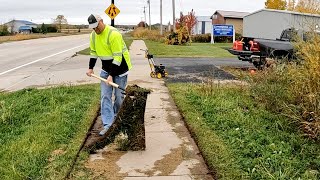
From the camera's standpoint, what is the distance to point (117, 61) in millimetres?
5930

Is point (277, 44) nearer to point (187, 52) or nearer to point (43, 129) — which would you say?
point (43, 129)

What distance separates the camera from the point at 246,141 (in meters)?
5.70

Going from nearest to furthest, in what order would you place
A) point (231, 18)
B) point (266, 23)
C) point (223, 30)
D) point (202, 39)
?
point (266, 23), point (223, 30), point (202, 39), point (231, 18)

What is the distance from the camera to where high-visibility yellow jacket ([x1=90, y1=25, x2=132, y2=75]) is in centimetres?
596

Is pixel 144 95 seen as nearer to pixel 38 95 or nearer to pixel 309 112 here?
pixel 309 112

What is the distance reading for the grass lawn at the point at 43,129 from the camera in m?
4.94

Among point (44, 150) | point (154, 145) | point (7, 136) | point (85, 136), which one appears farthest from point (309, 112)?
point (7, 136)

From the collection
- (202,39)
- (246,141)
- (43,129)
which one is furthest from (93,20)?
(202,39)

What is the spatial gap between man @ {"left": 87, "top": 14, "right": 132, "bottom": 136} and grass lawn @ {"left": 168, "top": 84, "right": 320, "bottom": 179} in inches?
53.7

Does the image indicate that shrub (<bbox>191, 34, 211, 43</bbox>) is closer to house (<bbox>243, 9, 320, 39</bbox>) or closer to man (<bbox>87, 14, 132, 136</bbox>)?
house (<bbox>243, 9, 320, 39</bbox>)

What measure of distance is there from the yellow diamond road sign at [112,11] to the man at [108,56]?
16476mm

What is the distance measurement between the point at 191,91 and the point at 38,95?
3.47m

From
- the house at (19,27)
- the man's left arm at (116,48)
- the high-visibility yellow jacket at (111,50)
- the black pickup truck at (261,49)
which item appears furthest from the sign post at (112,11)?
the house at (19,27)

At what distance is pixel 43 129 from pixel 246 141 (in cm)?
312
